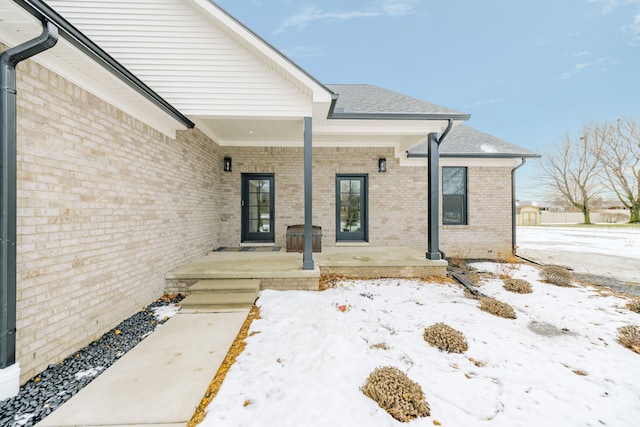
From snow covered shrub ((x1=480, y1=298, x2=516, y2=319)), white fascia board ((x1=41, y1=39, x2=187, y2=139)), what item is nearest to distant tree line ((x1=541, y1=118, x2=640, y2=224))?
snow covered shrub ((x1=480, y1=298, x2=516, y2=319))

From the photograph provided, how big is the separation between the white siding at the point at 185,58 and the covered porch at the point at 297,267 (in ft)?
8.73

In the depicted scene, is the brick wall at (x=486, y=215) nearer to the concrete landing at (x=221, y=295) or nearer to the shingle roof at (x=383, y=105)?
the shingle roof at (x=383, y=105)

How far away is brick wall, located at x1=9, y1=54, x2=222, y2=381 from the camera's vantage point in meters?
2.09

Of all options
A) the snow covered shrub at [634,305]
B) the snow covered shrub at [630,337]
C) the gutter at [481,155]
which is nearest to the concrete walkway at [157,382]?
the snow covered shrub at [630,337]

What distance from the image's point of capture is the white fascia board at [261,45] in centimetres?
389

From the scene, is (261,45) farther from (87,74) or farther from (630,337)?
(630,337)

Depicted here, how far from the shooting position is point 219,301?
3451 mm

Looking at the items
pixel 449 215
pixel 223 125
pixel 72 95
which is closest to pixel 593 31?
pixel 449 215

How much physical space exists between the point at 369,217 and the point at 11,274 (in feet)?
20.1

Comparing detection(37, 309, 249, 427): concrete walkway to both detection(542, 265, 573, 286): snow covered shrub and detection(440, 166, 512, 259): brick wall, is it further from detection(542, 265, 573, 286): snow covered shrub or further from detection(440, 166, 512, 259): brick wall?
detection(440, 166, 512, 259): brick wall

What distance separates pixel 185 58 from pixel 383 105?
149 inches

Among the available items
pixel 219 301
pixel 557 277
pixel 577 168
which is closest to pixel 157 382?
pixel 219 301

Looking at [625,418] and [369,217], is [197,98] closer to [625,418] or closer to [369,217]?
[369,217]

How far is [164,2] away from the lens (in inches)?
161
